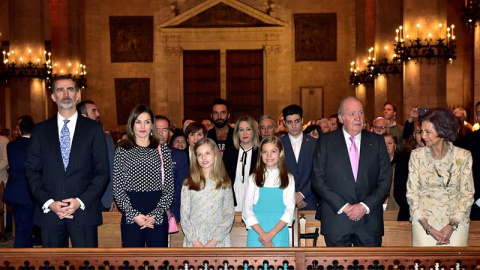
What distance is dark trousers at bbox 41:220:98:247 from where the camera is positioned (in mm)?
6531

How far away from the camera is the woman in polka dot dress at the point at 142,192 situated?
671 centimetres

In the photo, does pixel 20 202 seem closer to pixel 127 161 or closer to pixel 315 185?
pixel 127 161

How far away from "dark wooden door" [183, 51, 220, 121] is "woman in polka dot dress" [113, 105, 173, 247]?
22.5 metres

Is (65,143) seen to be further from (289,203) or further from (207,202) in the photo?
(289,203)

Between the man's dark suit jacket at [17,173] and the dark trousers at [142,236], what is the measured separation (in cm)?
376

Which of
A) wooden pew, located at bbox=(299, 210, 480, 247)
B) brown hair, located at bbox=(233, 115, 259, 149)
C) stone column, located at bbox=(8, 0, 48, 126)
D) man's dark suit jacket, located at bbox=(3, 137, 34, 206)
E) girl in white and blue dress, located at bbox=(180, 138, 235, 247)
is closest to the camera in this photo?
girl in white and blue dress, located at bbox=(180, 138, 235, 247)

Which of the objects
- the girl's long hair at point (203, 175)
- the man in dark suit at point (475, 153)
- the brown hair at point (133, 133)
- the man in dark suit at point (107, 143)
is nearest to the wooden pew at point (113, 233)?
the man in dark suit at point (107, 143)

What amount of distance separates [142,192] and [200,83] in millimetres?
22880

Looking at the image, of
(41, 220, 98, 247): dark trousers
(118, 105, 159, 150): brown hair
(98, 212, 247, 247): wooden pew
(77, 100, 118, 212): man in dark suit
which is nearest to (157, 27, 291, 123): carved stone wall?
(77, 100, 118, 212): man in dark suit

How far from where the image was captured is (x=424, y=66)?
1788 centimetres

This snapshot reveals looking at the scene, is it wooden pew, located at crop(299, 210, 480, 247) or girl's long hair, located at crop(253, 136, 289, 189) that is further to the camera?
wooden pew, located at crop(299, 210, 480, 247)

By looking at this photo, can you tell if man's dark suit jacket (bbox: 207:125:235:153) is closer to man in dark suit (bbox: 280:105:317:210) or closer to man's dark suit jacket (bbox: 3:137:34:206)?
man in dark suit (bbox: 280:105:317:210)

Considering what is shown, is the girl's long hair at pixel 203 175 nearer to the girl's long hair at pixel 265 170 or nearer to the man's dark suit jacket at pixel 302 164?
the girl's long hair at pixel 265 170

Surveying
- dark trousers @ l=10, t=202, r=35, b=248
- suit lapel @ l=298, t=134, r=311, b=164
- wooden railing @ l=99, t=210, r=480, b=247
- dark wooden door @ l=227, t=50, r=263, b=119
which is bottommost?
dark trousers @ l=10, t=202, r=35, b=248
